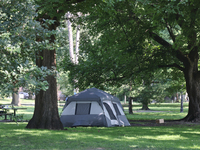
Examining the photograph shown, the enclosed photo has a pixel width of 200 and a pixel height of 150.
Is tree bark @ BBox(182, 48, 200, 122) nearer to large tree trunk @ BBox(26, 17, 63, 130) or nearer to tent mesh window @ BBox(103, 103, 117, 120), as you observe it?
tent mesh window @ BBox(103, 103, 117, 120)

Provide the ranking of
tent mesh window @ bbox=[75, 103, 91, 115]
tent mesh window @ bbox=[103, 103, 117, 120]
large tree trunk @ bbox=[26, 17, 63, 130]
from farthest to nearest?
tent mesh window @ bbox=[103, 103, 117, 120] < tent mesh window @ bbox=[75, 103, 91, 115] < large tree trunk @ bbox=[26, 17, 63, 130]

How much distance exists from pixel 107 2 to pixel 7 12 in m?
7.70

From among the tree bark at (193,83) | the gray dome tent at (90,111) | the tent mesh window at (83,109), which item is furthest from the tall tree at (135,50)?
the tent mesh window at (83,109)

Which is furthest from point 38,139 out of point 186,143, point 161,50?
point 161,50

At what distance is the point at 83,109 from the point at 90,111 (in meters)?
0.43

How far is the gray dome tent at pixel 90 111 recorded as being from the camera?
16812 mm

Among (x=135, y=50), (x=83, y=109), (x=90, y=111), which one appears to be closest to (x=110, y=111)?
(x=90, y=111)

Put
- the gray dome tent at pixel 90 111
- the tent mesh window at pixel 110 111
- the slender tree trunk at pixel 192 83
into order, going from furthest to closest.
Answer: the slender tree trunk at pixel 192 83
the tent mesh window at pixel 110 111
the gray dome tent at pixel 90 111

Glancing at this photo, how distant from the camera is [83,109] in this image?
17234mm

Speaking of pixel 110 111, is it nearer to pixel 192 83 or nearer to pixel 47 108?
pixel 47 108

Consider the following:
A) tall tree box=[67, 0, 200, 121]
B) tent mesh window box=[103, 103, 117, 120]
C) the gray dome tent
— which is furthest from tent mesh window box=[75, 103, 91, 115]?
tall tree box=[67, 0, 200, 121]

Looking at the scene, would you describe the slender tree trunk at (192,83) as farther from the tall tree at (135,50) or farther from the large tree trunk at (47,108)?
the large tree trunk at (47,108)

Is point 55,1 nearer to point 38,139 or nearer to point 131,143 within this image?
point 38,139

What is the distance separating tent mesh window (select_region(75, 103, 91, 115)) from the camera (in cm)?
1716
